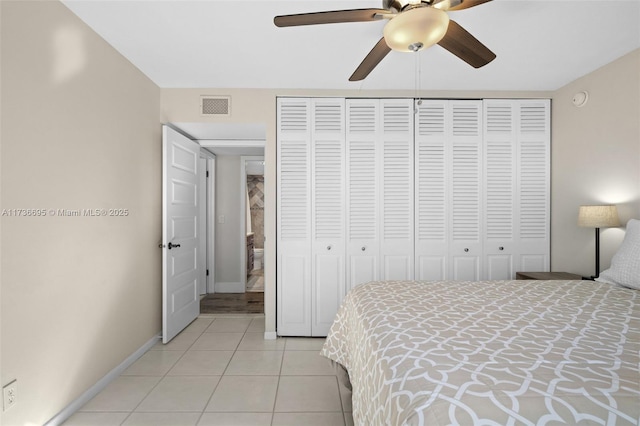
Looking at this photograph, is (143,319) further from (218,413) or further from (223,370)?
(218,413)

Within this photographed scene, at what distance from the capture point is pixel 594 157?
9.21 feet

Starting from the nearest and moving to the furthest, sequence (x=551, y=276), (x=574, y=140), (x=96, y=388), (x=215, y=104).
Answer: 1. (x=96, y=388)
2. (x=551, y=276)
3. (x=574, y=140)
4. (x=215, y=104)

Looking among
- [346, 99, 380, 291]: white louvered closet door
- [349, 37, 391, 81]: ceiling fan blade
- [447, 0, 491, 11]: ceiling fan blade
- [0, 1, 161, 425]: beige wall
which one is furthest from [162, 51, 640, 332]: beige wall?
[447, 0, 491, 11]: ceiling fan blade

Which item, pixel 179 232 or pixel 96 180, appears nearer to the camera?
pixel 96 180

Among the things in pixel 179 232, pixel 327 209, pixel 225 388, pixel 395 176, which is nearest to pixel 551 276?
pixel 395 176

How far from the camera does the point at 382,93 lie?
128 inches

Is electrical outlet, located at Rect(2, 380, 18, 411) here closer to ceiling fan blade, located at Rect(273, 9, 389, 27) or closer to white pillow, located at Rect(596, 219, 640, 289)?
ceiling fan blade, located at Rect(273, 9, 389, 27)

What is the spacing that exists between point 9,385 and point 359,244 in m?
2.66

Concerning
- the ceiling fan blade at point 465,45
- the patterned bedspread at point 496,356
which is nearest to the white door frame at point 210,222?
the patterned bedspread at point 496,356

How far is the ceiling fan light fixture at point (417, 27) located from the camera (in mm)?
1315

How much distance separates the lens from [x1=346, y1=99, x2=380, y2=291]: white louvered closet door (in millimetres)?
3260

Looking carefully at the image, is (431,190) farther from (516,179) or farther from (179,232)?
(179,232)

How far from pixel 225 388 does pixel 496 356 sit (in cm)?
194

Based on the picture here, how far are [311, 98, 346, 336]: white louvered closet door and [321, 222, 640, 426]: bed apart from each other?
50.8 inches
